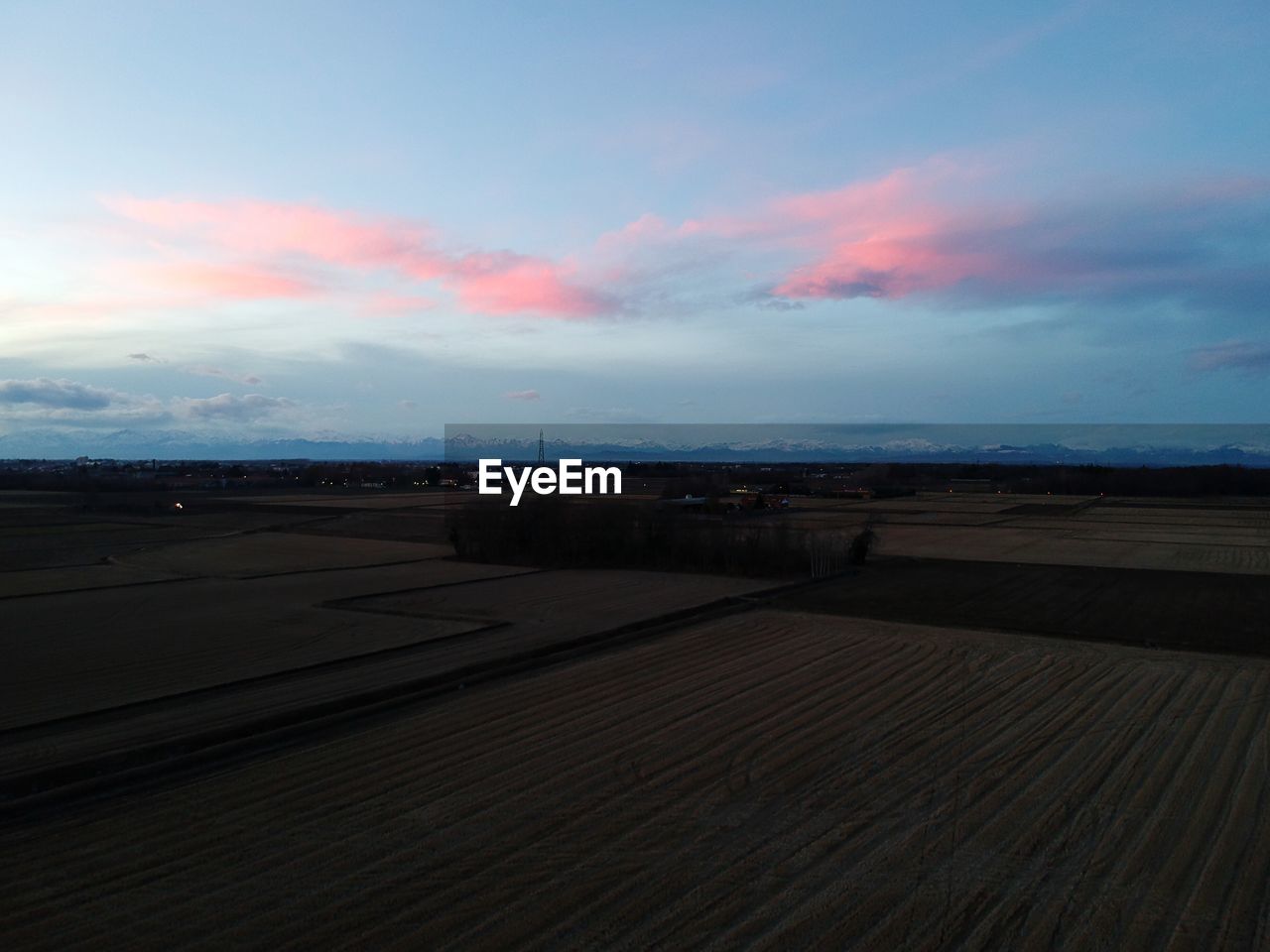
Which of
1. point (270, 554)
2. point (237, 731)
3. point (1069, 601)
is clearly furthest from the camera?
point (270, 554)

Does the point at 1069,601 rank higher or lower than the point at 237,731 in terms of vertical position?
lower

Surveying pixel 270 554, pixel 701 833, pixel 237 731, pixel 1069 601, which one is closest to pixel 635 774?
pixel 701 833

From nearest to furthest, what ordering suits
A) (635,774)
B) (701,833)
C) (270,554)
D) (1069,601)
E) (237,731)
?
(701,833), (635,774), (237,731), (1069,601), (270,554)

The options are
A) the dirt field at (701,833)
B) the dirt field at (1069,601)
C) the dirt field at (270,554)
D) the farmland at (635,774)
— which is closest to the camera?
the dirt field at (701,833)

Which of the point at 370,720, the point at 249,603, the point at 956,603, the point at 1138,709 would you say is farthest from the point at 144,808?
the point at 956,603

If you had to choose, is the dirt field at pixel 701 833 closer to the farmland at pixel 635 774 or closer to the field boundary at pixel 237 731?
the farmland at pixel 635 774

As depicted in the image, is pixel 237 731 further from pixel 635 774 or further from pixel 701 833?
pixel 701 833

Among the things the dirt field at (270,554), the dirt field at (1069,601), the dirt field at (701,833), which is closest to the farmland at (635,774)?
the dirt field at (701,833)

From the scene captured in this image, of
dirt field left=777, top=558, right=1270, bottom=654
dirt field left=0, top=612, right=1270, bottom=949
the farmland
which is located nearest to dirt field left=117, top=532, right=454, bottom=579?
the farmland

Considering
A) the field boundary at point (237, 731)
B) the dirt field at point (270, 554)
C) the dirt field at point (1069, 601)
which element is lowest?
the dirt field at point (270, 554)
